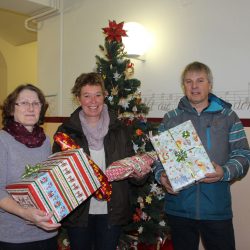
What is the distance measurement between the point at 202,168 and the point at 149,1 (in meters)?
2.23

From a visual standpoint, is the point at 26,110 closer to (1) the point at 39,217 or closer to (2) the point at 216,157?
(1) the point at 39,217

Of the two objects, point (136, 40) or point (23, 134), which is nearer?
point (23, 134)

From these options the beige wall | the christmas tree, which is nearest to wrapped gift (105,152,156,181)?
the christmas tree

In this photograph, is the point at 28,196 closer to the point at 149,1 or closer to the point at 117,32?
the point at 117,32

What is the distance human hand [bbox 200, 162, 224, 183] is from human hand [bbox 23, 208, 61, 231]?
2.58 feet

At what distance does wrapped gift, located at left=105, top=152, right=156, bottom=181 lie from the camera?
5.70ft

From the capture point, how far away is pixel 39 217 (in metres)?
1.39

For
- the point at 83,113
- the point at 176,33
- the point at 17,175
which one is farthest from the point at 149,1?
the point at 17,175

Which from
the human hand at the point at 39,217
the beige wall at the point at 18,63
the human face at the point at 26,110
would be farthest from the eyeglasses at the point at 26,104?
the beige wall at the point at 18,63

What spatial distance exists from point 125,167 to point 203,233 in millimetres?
574

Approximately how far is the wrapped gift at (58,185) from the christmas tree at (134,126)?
1146 mm

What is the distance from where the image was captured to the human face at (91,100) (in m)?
1.90

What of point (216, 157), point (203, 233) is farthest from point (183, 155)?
point (203, 233)

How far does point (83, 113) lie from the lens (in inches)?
77.9
